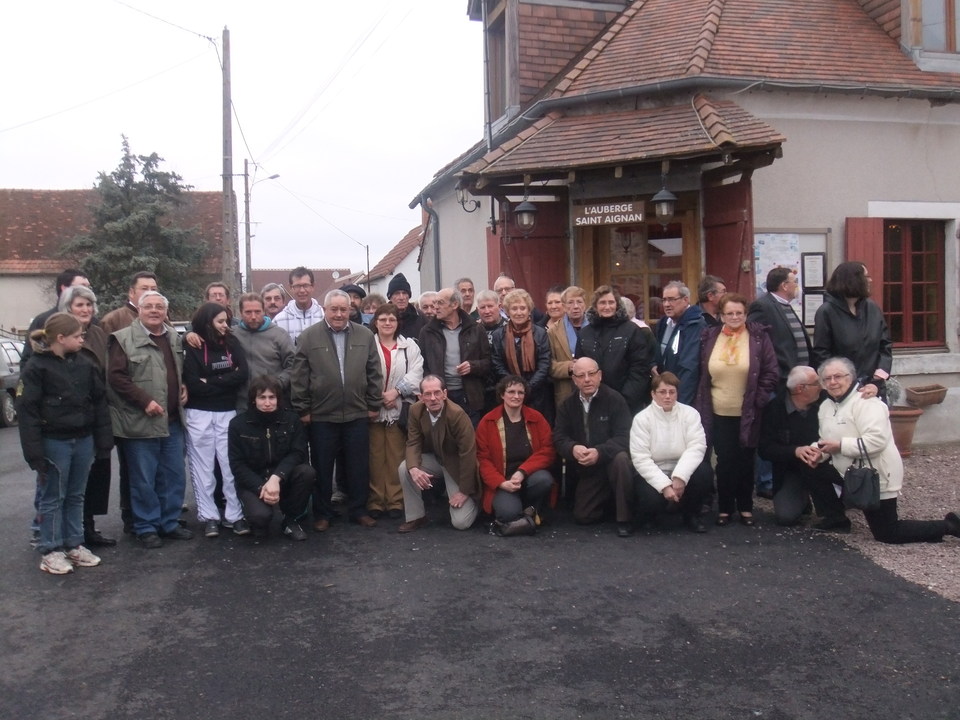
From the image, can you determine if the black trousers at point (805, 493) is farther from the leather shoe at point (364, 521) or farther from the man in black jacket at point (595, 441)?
the leather shoe at point (364, 521)

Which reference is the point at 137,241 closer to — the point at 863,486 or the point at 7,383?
the point at 7,383

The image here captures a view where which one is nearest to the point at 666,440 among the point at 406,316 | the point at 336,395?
the point at 336,395

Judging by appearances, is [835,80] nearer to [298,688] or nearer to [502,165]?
[502,165]

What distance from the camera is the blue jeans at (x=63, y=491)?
5.73 m

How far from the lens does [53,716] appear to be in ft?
12.3

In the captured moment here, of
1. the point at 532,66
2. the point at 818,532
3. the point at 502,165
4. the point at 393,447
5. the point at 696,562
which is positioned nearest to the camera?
the point at 696,562

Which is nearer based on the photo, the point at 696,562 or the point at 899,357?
the point at 696,562

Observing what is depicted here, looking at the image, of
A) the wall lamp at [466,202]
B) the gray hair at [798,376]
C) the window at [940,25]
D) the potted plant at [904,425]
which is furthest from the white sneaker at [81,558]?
the window at [940,25]

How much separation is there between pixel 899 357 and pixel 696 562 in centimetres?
560

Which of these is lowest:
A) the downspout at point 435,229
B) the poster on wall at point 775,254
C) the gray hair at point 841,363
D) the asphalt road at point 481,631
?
the asphalt road at point 481,631

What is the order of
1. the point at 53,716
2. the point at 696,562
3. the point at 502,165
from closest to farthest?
1. the point at 53,716
2. the point at 696,562
3. the point at 502,165

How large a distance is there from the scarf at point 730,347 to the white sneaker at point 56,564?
4.88 metres

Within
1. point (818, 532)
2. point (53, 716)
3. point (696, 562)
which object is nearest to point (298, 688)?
point (53, 716)

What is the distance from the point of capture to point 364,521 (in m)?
6.82
